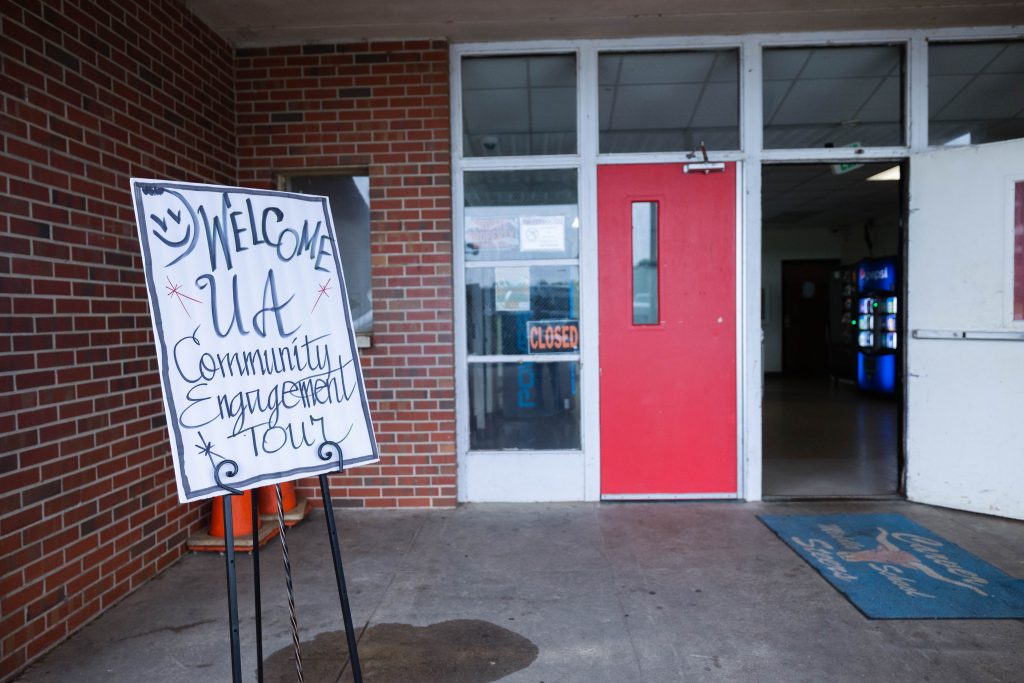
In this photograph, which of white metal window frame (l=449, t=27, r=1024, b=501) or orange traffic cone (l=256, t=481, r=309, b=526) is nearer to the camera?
orange traffic cone (l=256, t=481, r=309, b=526)

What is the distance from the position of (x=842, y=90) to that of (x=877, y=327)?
6.37m

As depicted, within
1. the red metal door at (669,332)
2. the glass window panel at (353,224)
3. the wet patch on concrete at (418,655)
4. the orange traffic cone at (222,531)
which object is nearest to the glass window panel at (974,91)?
the red metal door at (669,332)

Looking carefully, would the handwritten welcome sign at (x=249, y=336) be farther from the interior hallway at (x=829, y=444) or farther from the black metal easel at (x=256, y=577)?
the interior hallway at (x=829, y=444)

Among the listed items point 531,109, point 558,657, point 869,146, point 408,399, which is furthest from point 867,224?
point 558,657

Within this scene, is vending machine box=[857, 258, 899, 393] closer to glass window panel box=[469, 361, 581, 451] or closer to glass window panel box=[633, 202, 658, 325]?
glass window panel box=[633, 202, 658, 325]

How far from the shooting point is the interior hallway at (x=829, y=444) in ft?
16.3

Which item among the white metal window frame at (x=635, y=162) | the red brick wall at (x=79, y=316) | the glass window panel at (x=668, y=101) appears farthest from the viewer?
the glass window panel at (x=668, y=101)

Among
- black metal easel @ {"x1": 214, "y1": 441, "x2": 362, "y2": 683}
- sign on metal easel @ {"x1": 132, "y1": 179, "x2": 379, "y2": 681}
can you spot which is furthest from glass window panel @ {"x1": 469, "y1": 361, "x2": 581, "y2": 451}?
black metal easel @ {"x1": 214, "y1": 441, "x2": 362, "y2": 683}

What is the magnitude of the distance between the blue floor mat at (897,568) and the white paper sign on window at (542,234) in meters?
2.29

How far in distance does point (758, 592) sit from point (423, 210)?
3082 millimetres

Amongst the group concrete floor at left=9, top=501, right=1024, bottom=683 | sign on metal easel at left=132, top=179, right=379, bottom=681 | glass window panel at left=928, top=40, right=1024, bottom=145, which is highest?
glass window panel at left=928, top=40, right=1024, bottom=145

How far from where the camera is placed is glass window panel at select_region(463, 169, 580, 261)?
4590mm

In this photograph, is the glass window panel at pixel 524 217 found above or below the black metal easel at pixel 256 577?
above

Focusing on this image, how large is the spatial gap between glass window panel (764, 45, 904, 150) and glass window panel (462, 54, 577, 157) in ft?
4.79
